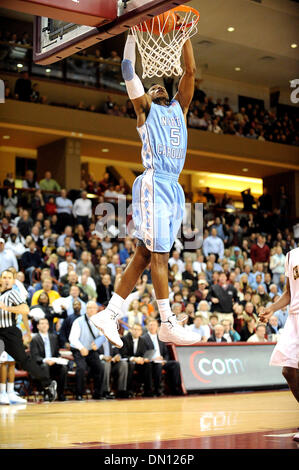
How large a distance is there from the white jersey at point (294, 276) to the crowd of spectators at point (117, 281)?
482 centimetres

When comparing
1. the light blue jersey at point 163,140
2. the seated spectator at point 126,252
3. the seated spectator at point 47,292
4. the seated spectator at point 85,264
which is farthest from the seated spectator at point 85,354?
the light blue jersey at point 163,140

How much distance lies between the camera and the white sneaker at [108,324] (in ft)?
14.9

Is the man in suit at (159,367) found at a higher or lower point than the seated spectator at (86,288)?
lower

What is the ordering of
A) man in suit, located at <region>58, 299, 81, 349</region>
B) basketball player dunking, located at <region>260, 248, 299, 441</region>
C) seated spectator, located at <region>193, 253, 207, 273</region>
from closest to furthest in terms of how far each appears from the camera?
basketball player dunking, located at <region>260, 248, 299, 441</region>, man in suit, located at <region>58, 299, 81, 349</region>, seated spectator, located at <region>193, 253, 207, 273</region>

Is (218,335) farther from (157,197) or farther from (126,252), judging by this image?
(157,197)

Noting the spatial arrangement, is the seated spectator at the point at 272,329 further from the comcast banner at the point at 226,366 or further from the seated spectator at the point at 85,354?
the seated spectator at the point at 85,354

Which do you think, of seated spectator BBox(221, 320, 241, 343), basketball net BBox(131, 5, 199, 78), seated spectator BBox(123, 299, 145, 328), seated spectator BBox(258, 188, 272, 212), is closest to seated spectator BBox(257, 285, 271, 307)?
seated spectator BBox(221, 320, 241, 343)

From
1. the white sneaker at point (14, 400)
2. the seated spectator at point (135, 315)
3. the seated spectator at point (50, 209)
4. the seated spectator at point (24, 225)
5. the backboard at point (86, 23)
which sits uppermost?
the backboard at point (86, 23)

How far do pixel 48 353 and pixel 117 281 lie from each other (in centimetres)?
229

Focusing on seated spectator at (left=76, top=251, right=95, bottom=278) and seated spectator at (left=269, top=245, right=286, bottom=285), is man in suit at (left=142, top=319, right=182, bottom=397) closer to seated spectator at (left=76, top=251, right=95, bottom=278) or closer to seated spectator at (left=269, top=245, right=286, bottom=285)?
seated spectator at (left=76, top=251, right=95, bottom=278)

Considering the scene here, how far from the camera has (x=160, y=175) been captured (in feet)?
15.8

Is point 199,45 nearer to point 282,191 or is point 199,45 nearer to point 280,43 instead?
point 280,43

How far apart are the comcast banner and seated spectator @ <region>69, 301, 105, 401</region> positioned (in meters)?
1.47

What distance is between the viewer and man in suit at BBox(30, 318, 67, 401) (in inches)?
433
